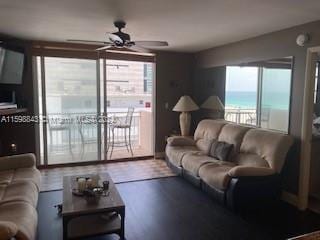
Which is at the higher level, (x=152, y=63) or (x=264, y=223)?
(x=152, y=63)

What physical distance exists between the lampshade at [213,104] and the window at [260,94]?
185mm

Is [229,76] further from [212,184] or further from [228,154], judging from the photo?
[212,184]

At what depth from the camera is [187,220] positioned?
305 centimetres

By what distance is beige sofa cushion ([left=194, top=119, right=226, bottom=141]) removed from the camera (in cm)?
460

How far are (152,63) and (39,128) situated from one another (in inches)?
101

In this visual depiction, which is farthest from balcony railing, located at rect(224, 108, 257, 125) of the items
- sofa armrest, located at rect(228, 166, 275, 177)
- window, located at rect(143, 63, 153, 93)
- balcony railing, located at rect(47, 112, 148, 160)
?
balcony railing, located at rect(47, 112, 148, 160)

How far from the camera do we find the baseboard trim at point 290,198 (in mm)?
3471

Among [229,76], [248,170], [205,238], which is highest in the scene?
[229,76]

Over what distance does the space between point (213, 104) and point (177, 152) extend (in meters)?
1.33

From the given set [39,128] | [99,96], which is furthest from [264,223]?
[39,128]

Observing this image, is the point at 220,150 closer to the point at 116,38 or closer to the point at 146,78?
the point at 116,38

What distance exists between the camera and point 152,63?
5652 mm

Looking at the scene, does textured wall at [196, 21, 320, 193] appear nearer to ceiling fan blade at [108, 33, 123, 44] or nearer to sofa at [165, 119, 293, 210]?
sofa at [165, 119, 293, 210]

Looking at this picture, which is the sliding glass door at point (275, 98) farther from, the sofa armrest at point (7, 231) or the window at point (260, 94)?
the sofa armrest at point (7, 231)
